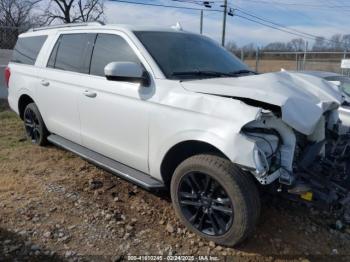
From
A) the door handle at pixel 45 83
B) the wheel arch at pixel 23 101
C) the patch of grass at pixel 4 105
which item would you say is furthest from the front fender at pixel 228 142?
the patch of grass at pixel 4 105

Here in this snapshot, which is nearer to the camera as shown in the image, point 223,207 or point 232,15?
point 223,207

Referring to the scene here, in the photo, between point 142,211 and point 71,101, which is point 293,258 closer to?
point 142,211

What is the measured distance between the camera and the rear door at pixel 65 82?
187 inches

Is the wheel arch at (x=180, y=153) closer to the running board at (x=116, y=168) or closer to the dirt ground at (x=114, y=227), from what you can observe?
the running board at (x=116, y=168)

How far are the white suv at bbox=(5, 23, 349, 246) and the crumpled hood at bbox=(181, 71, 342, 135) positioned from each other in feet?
0.03

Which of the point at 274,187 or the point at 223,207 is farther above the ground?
the point at 274,187

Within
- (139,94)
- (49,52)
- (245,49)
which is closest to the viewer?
(139,94)

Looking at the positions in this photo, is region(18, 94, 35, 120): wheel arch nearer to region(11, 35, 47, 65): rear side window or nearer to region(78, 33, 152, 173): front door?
region(11, 35, 47, 65): rear side window

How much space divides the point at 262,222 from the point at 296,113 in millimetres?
1349

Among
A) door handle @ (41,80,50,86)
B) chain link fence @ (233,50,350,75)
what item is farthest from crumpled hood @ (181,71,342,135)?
chain link fence @ (233,50,350,75)

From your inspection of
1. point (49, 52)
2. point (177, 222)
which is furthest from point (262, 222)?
point (49, 52)

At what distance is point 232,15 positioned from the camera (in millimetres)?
31719

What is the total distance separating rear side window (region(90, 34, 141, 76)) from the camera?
4.18 metres

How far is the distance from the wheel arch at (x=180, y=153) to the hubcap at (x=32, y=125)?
292cm
